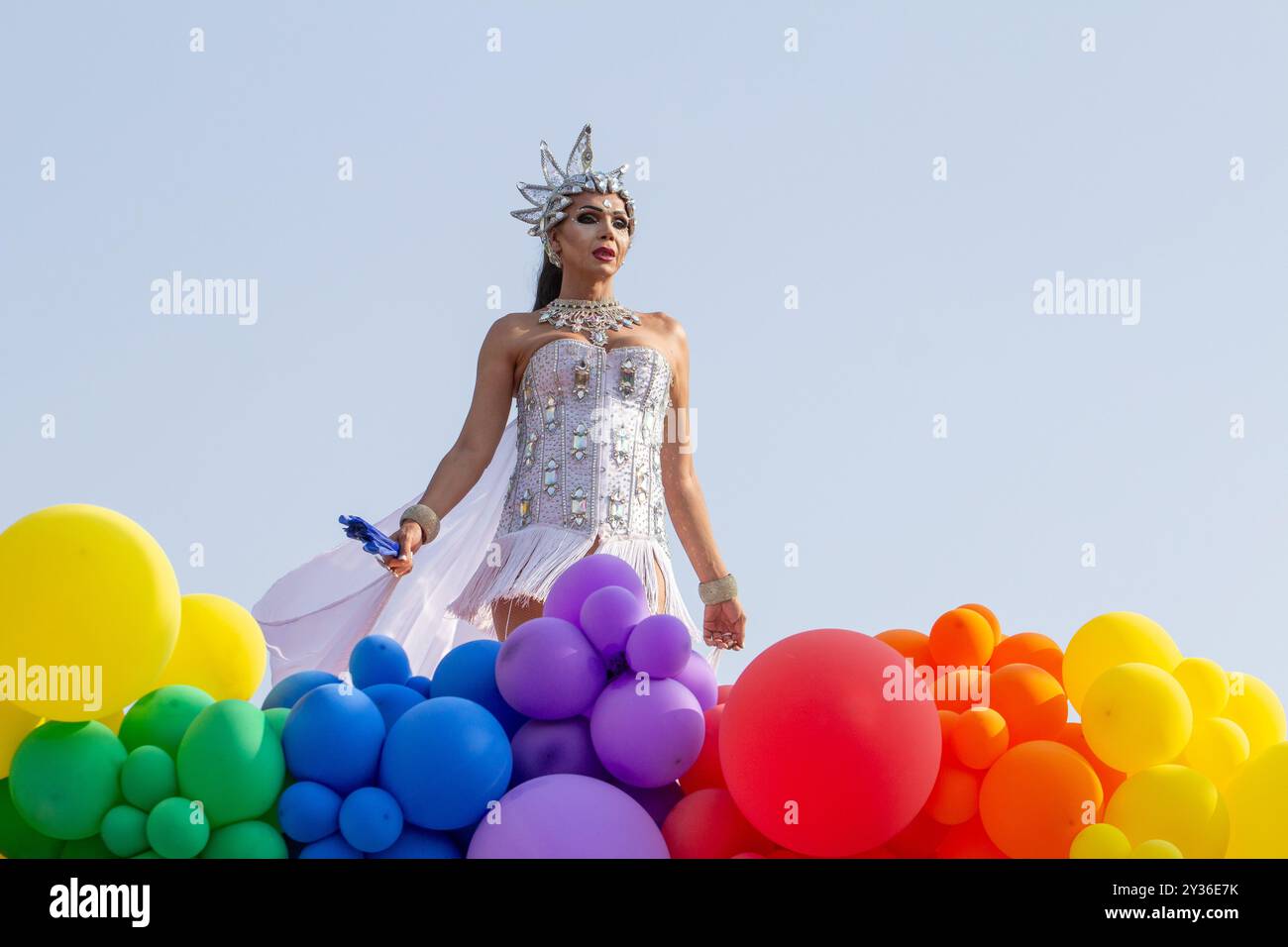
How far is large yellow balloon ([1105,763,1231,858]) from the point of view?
9.86 feet

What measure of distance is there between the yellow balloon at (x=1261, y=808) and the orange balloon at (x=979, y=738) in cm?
49

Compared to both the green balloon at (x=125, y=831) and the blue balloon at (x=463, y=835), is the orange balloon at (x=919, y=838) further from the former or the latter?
the green balloon at (x=125, y=831)

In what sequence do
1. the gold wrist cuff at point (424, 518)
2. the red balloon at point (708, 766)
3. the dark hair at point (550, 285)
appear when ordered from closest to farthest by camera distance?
the red balloon at point (708, 766) → the gold wrist cuff at point (424, 518) → the dark hair at point (550, 285)

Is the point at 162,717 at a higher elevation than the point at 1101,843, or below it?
higher

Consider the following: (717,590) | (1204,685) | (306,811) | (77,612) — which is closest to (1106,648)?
(1204,685)

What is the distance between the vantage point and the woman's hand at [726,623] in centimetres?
430

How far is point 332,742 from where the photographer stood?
3.00 meters

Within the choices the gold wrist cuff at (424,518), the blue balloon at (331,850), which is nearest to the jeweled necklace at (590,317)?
the gold wrist cuff at (424,518)

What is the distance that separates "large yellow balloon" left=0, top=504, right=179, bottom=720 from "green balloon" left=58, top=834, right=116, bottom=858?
10.1 inches

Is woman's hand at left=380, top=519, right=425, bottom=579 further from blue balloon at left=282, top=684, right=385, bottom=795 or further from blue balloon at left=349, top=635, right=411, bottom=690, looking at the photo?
blue balloon at left=282, top=684, right=385, bottom=795

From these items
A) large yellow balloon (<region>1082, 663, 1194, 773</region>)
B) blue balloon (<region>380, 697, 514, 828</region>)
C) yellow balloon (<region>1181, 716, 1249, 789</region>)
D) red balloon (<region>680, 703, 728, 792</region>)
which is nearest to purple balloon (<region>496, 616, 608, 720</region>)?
blue balloon (<region>380, 697, 514, 828</region>)

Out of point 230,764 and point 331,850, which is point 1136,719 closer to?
point 331,850

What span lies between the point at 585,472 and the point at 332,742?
4.80 feet
